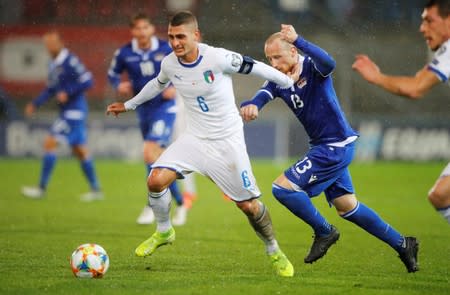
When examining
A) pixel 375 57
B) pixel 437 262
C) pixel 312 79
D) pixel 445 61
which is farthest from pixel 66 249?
pixel 375 57

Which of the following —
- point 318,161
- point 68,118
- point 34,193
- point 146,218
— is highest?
point 318,161

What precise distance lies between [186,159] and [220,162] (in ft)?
1.03

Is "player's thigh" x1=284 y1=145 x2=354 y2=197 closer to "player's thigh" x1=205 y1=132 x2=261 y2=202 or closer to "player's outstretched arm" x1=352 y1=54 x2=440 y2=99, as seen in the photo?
"player's thigh" x1=205 y1=132 x2=261 y2=202

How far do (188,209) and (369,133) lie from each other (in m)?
8.63

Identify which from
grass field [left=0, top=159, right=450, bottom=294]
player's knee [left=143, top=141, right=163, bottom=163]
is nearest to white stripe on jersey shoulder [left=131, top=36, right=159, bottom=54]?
player's knee [left=143, top=141, right=163, bottom=163]

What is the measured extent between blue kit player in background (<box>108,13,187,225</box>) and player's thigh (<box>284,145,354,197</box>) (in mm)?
3638

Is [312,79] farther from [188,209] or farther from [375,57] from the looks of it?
[375,57]

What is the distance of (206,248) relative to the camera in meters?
9.09

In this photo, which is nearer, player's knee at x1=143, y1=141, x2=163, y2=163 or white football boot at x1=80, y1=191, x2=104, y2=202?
player's knee at x1=143, y1=141, x2=163, y2=163

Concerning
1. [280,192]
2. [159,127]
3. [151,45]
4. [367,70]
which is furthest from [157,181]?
[151,45]

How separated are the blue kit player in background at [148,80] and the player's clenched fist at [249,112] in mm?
3970

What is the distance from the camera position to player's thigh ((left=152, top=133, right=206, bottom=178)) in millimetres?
7574

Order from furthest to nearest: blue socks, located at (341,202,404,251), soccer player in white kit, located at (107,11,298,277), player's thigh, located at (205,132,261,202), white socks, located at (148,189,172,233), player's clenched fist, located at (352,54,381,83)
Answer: white socks, located at (148,189,172,233), blue socks, located at (341,202,404,251), player's thigh, located at (205,132,261,202), soccer player in white kit, located at (107,11,298,277), player's clenched fist, located at (352,54,381,83)

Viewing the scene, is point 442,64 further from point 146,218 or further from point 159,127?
point 146,218
